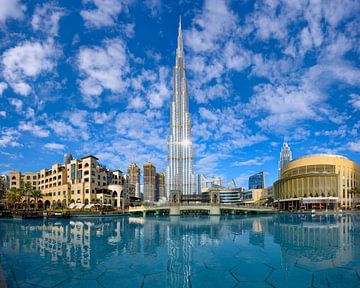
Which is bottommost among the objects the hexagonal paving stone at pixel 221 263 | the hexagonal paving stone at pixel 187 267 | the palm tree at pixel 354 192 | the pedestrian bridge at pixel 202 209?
the pedestrian bridge at pixel 202 209

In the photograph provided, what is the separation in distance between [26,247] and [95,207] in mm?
71252

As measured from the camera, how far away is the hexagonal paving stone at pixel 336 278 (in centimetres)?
1784

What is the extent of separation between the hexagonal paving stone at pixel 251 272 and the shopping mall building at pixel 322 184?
10819cm

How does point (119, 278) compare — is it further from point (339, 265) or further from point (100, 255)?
point (339, 265)

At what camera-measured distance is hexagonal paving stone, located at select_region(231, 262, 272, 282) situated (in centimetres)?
1944

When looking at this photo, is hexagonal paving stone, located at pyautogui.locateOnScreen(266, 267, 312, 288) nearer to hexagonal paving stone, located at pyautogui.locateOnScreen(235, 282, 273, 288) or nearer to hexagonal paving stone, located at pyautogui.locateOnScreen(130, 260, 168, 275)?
hexagonal paving stone, located at pyautogui.locateOnScreen(235, 282, 273, 288)

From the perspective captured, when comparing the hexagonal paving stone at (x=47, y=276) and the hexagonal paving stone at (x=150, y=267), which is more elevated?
the hexagonal paving stone at (x=47, y=276)

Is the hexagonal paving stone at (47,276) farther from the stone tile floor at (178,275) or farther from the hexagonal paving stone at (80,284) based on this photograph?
the hexagonal paving stone at (80,284)

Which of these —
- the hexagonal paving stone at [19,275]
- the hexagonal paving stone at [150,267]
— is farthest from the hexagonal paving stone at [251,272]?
the hexagonal paving stone at [19,275]

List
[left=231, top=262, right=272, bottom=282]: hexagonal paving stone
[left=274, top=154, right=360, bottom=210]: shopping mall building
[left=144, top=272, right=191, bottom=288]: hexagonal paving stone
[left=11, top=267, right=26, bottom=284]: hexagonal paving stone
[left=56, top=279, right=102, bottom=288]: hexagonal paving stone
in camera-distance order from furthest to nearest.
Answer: [left=274, top=154, right=360, bottom=210]: shopping mall building, [left=231, top=262, right=272, bottom=282]: hexagonal paving stone, [left=11, top=267, right=26, bottom=284]: hexagonal paving stone, [left=144, top=272, right=191, bottom=288]: hexagonal paving stone, [left=56, top=279, right=102, bottom=288]: hexagonal paving stone

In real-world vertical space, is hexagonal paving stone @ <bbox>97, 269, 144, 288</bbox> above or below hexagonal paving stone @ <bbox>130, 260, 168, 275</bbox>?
above

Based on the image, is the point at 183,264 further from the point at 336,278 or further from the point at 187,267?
the point at 336,278

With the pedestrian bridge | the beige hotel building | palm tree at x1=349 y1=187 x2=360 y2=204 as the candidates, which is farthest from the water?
palm tree at x1=349 y1=187 x2=360 y2=204

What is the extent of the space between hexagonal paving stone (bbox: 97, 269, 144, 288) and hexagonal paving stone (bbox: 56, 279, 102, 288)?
0.46m
